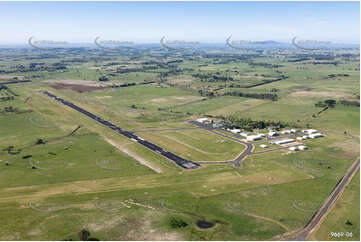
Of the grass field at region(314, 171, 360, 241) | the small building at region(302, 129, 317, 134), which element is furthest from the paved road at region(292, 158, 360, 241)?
the small building at region(302, 129, 317, 134)

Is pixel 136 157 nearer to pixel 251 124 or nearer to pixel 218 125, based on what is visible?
pixel 218 125

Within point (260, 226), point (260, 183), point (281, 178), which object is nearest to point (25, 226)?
point (260, 226)

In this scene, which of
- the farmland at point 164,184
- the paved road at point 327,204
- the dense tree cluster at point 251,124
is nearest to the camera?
the paved road at point 327,204

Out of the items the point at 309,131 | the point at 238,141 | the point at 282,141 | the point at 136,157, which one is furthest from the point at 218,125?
the point at 136,157

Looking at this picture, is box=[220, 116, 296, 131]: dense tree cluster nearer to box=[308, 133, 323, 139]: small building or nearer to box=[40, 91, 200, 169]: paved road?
box=[308, 133, 323, 139]: small building

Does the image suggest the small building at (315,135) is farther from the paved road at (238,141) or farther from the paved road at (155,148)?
the paved road at (155,148)

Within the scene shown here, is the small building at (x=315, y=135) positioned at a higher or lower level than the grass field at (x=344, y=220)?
higher

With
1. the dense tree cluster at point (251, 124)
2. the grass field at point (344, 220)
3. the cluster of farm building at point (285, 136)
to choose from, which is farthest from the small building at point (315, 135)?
the grass field at point (344, 220)
